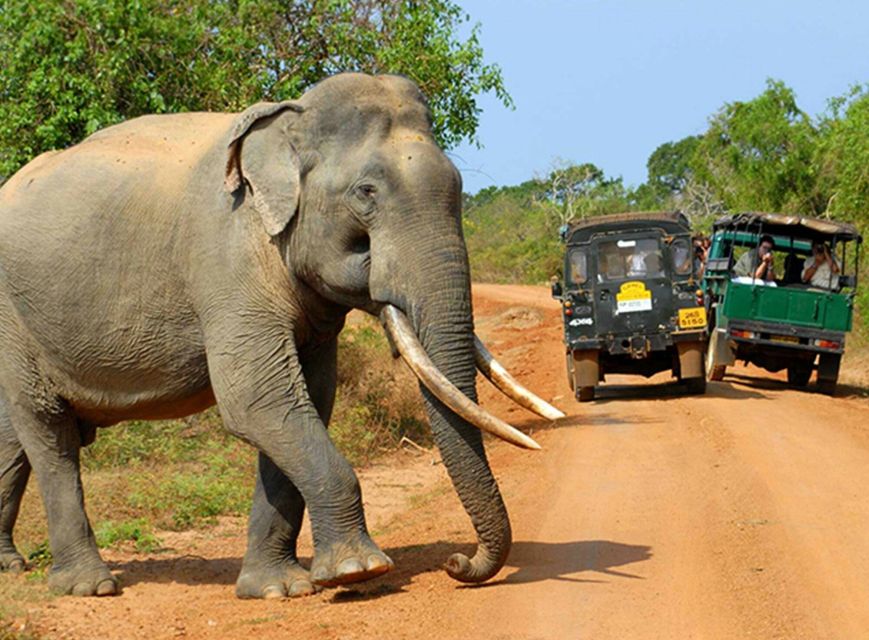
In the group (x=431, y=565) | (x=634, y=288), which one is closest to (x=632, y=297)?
(x=634, y=288)

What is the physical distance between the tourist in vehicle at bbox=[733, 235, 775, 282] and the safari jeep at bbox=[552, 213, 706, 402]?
5.88ft

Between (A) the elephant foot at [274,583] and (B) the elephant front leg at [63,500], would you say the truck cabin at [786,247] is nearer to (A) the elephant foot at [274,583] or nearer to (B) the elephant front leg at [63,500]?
(B) the elephant front leg at [63,500]

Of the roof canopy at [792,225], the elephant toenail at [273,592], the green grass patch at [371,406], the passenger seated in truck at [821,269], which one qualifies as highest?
the roof canopy at [792,225]

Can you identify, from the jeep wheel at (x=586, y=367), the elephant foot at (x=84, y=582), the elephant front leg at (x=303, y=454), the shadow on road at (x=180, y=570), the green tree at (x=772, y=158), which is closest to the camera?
the elephant front leg at (x=303, y=454)

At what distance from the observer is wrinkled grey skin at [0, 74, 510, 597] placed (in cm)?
786

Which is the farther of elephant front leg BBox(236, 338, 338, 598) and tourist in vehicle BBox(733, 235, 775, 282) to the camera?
tourist in vehicle BBox(733, 235, 775, 282)

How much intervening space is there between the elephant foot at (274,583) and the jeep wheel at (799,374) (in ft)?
50.8

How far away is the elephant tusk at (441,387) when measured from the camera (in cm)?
749

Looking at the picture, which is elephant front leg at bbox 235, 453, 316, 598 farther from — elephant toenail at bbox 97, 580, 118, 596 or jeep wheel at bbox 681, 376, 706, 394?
jeep wheel at bbox 681, 376, 706, 394

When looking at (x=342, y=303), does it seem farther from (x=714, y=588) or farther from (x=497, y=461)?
(x=497, y=461)

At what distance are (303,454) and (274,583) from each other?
38.5 inches

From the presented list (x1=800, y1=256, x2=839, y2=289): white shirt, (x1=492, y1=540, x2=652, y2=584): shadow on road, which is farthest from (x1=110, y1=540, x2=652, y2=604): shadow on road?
(x1=800, y1=256, x2=839, y2=289): white shirt

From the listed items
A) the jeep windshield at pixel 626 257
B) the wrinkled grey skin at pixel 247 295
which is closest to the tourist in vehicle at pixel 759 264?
the jeep windshield at pixel 626 257

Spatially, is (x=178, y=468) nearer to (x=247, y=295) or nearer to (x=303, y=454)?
(x=247, y=295)
